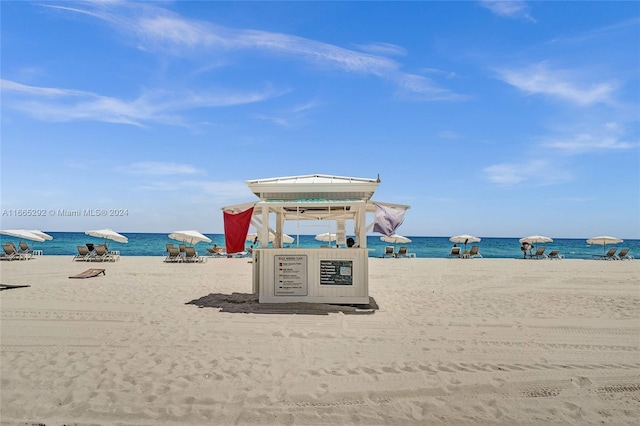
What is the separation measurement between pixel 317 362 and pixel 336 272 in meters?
3.62

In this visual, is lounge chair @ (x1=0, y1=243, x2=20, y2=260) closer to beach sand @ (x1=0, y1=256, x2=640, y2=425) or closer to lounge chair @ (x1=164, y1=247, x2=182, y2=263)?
lounge chair @ (x1=164, y1=247, x2=182, y2=263)

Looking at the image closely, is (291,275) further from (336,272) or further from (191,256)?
(191,256)

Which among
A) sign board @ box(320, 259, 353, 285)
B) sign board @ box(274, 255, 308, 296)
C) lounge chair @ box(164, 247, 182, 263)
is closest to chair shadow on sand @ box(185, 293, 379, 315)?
sign board @ box(274, 255, 308, 296)

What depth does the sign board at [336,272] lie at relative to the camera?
28.1 feet

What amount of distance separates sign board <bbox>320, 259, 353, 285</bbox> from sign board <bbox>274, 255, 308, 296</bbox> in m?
0.38

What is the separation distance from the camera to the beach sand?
3717 millimetres

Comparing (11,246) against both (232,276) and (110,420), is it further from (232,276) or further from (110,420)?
(110,420)

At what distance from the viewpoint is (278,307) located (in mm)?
8344

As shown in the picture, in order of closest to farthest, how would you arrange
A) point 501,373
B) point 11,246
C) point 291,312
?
point 501,373 → point 291,312 → point 11,246

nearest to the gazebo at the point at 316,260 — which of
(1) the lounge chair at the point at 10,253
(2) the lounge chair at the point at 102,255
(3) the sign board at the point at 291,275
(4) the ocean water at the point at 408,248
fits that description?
(3) the sign board at the point at 291,275

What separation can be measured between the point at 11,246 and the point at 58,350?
20.2 meters

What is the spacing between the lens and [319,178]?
9.09 meters

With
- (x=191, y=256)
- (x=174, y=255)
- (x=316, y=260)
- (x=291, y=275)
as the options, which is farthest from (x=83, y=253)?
(x=316, y=260)

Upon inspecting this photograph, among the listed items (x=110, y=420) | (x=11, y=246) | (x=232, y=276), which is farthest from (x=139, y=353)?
(x=11, y=246)
